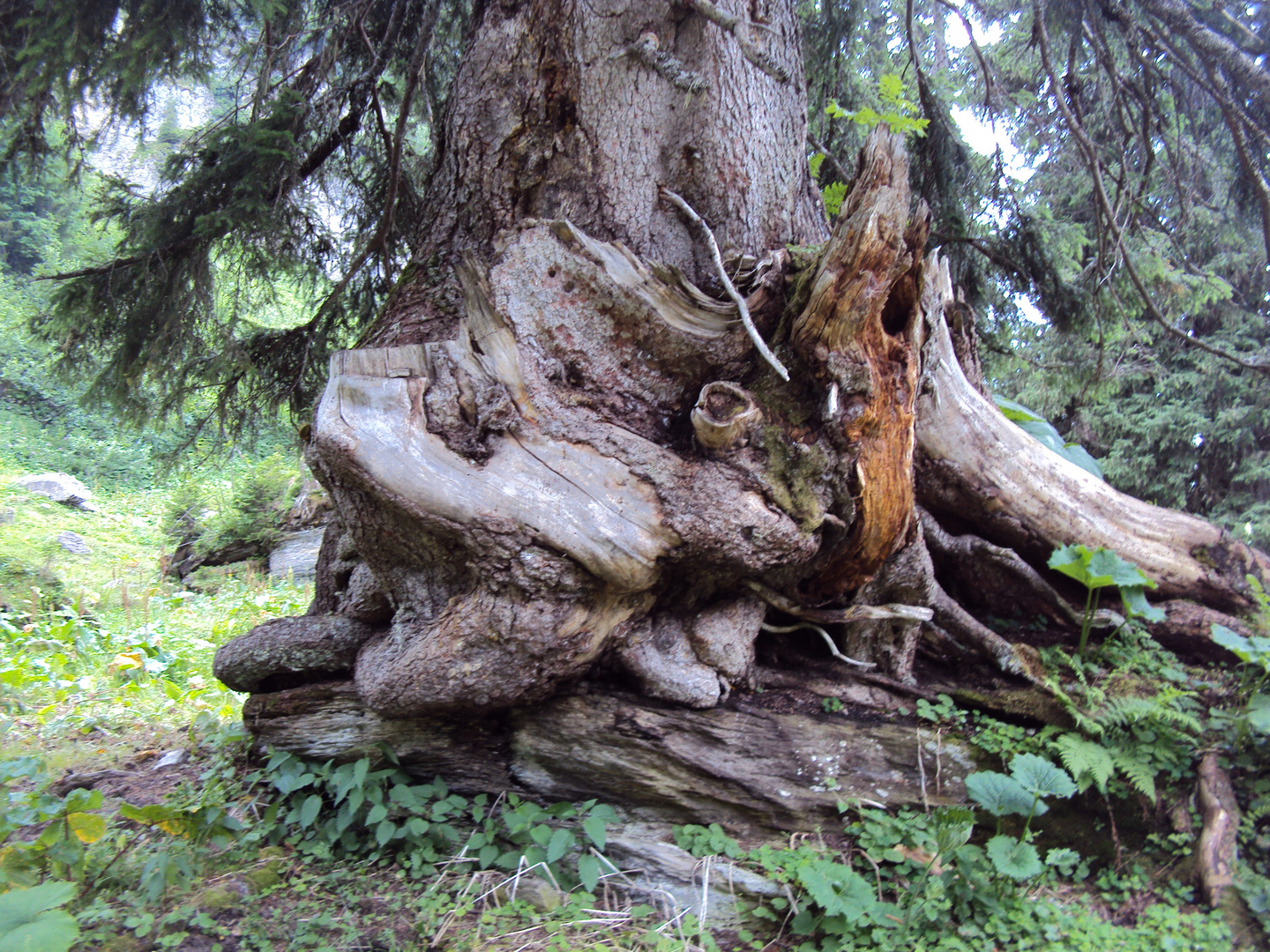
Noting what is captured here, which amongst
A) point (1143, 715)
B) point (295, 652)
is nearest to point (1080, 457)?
point (1143, 715)

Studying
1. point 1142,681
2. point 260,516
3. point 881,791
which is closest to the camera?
point 881,791

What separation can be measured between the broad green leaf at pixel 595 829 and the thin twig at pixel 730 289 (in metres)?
1.55

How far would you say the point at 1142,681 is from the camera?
272cm

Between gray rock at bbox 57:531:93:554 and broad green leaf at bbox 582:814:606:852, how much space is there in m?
9.72

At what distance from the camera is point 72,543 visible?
382 inches

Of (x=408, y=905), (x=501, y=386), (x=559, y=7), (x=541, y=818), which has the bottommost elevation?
(x=408, y=905)

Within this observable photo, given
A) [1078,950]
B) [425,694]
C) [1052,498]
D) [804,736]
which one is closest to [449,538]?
[425,694]

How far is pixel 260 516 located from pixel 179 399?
606cm

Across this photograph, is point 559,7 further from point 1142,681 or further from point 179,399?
point 1142,681

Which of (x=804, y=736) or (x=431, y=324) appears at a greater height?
(x=431, y=324)

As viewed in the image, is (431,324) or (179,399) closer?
(431,324)

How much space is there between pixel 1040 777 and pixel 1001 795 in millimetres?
126

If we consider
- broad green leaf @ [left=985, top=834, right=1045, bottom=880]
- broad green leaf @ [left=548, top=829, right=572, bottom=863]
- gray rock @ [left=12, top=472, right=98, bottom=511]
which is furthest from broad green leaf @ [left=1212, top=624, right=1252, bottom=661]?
gray rock @ [left=12, top=472, right=98, bottom=511]

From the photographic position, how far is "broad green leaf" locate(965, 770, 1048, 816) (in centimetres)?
222
